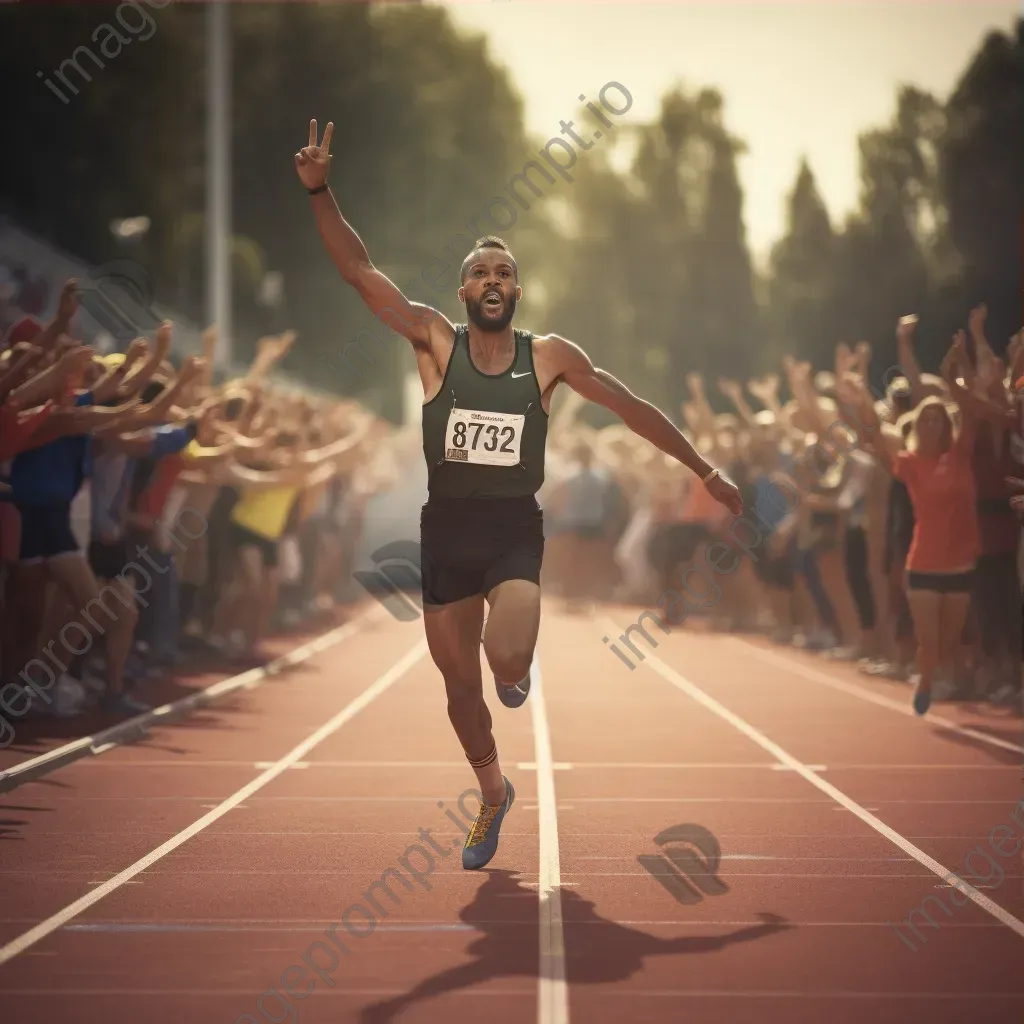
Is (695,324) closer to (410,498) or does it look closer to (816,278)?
(816,278)

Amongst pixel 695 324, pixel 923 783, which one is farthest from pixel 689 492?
pixel 695 324

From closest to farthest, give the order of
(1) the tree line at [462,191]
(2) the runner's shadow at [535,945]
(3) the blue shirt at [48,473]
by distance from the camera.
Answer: (2) the runner's shadow at [535,945] < (3) the blue shirt at [48,473] < (1) the tree line at [462,191]

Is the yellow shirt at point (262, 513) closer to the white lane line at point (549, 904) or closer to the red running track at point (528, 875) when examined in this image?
the red running track at point (528, 875)

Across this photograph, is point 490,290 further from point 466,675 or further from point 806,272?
point 806,272

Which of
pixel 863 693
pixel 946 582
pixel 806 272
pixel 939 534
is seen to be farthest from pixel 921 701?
pixel 806 272

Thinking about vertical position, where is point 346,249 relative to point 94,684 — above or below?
above

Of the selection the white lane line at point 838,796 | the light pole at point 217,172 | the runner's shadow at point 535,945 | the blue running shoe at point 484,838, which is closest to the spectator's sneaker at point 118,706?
the white lane line at point 838,796

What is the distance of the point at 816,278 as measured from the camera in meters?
48.3

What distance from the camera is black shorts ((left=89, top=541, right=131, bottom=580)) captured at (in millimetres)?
13164

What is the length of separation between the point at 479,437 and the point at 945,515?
629 centimetres

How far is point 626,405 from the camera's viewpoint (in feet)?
26.2

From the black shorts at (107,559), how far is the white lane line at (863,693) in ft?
19.3

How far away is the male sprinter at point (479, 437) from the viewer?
775 cm

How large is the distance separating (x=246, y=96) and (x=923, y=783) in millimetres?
39575
